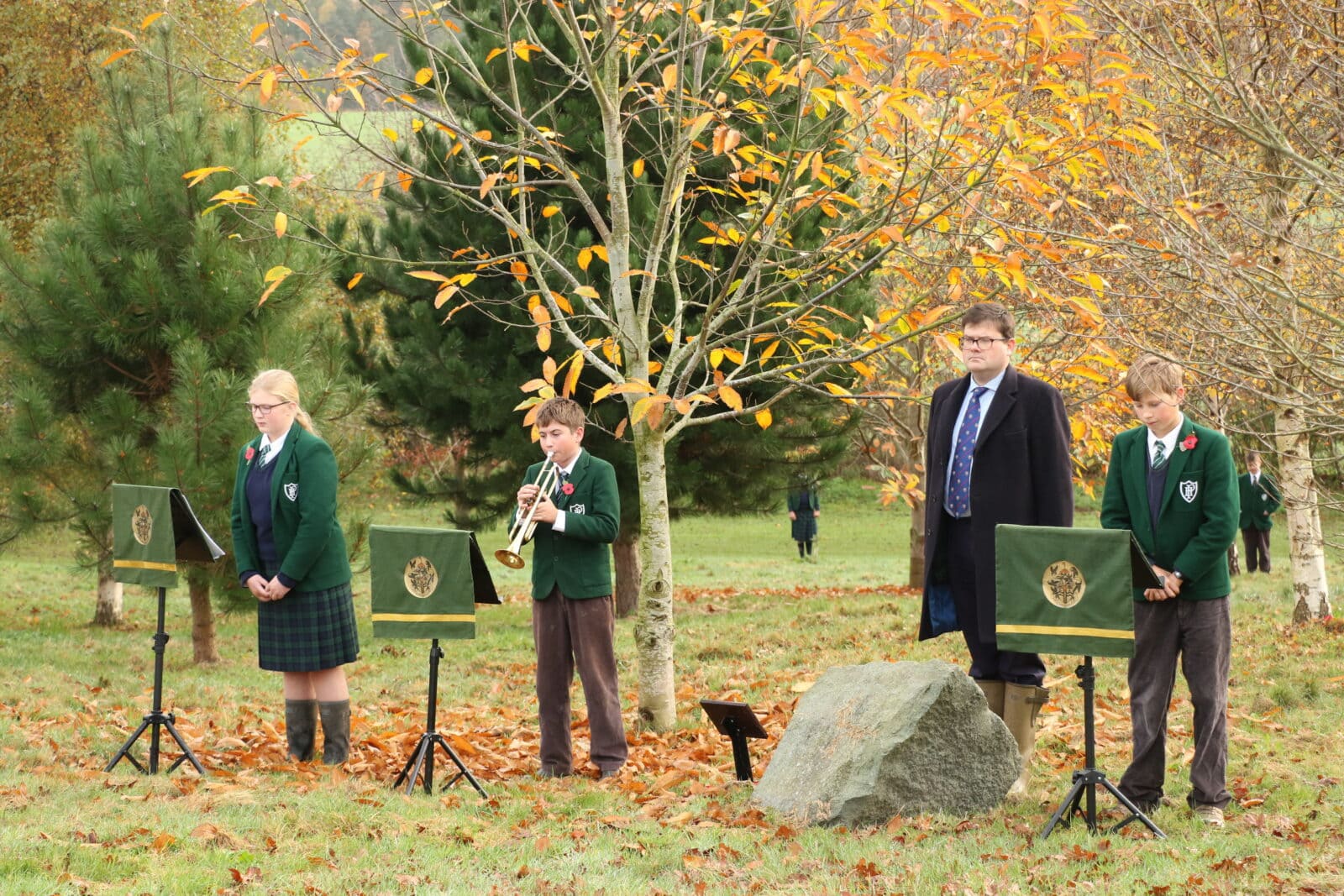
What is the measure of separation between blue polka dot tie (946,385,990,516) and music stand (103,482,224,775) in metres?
3.73

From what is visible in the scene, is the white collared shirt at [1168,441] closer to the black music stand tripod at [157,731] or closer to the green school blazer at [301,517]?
the green school blazer at [301,517]

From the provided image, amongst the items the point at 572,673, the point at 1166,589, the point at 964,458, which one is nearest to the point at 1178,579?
the point at 1166,589

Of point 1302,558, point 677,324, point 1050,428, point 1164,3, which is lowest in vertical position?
point 1302,558

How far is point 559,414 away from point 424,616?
124 cm

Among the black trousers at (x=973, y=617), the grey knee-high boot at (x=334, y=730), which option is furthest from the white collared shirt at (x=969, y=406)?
the grey knee-high boot at (x=334, y=730)

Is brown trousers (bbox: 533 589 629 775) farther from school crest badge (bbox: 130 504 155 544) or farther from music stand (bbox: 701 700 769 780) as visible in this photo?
school crest badge (bbox: 130 504 155 544)

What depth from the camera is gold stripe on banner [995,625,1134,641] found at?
5051mm

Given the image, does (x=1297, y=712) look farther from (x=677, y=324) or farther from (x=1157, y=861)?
(x=677, y=324)

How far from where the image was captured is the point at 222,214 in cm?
1119

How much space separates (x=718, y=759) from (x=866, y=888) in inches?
106

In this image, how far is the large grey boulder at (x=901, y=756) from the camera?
5.50m

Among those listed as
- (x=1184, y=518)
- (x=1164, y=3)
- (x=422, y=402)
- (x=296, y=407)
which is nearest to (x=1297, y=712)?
(x=1184, y=518)

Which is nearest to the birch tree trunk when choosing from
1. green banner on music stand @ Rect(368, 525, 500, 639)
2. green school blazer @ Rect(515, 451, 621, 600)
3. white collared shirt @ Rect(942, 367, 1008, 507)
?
white collared shirt @ Rect(942, 367, 1008, 507)

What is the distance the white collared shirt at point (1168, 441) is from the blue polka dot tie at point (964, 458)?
0.75 m
